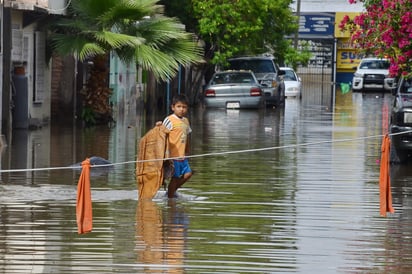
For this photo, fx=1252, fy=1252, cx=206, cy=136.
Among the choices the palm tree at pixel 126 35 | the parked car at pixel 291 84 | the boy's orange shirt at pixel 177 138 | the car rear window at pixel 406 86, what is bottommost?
the parked car at pixel 291 84

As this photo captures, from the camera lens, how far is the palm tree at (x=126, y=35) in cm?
2811

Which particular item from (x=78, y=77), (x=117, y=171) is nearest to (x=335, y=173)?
(x=117, y=171)

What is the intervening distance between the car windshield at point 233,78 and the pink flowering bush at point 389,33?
21.0 metres

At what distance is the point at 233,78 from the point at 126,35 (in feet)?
50.0

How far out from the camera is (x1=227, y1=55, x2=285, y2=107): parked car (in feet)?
148

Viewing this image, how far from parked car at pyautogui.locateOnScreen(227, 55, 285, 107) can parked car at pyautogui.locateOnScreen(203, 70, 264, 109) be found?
1828 mm

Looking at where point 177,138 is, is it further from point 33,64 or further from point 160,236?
point 33,64

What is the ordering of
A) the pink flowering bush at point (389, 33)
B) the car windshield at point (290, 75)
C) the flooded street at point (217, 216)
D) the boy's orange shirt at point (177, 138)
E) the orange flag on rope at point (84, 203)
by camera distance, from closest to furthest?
1. the flooded street at point (217, 216)
2. the orange flag on rope at point (84, 203)
3. the boy's orange shirt at point (177, 138)
4. the pink flowering bush at point (389, 33)
5. the car windshield at point (290, 75)

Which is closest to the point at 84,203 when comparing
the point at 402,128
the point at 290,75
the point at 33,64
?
the point at 402,128

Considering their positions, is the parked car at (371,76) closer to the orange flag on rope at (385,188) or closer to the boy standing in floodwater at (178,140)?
the boy standing in floodwater at (178,140)

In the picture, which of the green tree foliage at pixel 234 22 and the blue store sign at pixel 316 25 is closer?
the green tree foliage at pixel 234 22

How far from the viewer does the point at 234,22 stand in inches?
1750

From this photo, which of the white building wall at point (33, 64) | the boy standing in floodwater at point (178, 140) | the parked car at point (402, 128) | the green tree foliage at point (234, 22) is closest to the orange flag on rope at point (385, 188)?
the boy standing in floodwater at point (178, 140)

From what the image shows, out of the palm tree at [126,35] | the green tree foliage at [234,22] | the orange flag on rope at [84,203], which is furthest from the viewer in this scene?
the green tree foliage at [234,22]
